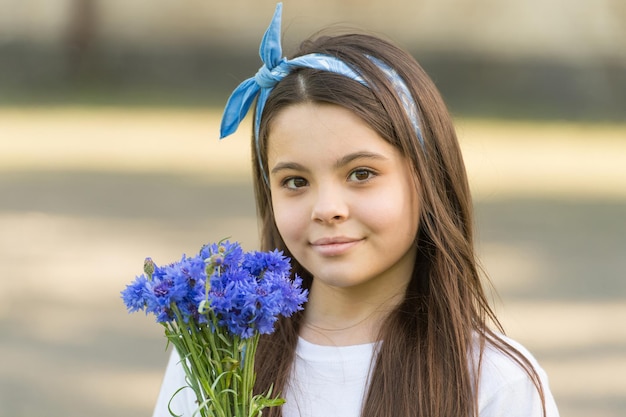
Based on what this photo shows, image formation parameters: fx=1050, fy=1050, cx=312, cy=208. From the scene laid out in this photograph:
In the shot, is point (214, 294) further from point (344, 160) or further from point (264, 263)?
point (344, 160)

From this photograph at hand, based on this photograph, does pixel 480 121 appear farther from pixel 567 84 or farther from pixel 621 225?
pixel 621 225

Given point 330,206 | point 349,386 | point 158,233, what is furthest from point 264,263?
point 158,233

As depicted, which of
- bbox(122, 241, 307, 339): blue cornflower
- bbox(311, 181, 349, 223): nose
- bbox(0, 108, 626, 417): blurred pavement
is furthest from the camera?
bbox(0, 108, 626, 417): blurred pavement

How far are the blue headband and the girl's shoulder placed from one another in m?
0.33

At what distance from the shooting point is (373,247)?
58.4 inches

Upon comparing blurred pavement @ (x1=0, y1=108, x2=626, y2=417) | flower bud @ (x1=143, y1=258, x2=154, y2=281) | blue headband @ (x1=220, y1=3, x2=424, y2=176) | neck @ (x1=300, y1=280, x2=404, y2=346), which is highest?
blurred pavement @ (x1=0, y1=108, x2=626, y2=417)

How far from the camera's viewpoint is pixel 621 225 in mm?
2943

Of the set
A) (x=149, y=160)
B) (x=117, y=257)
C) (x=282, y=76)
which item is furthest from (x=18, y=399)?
(x=282, y=76)

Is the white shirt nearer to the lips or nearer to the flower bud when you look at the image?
the lips

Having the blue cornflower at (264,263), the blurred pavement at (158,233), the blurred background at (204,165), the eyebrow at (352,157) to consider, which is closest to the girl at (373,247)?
the eyebrow at (352,157)

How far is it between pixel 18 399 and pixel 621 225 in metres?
1.74

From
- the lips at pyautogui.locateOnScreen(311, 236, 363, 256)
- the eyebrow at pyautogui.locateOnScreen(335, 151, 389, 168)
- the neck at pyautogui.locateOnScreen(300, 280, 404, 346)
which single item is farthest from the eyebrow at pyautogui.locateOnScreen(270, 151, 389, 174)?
the neck at pyautogui.locateOnScreen(300, 280, 404, 346)

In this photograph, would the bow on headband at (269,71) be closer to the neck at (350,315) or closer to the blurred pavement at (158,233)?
the neck at (350,315)

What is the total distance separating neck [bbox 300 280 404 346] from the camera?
1579 mm
